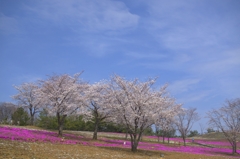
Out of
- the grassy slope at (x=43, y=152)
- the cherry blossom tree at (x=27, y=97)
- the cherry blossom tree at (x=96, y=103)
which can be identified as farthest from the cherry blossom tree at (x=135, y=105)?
the cherry blossom tree at (x=27, y=97)

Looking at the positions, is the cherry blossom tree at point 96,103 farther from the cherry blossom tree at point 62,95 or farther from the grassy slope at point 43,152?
the grassy slope at point 43,152

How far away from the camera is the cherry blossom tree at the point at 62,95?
30.8m

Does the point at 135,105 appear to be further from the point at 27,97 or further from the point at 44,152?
the point at 27,97

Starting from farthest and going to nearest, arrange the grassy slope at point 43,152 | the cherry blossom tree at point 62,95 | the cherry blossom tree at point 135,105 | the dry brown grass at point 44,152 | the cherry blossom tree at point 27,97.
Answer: the cherry blossom tree at point 27,97 → the cherry blossom tree at point 62,95 → the cherry blossom tree at point 135,105 → the grassy slope at point 43,152 → the dry brown grass at point 44,152

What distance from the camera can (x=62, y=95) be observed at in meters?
31.2

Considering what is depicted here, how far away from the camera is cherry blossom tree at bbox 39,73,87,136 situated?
3081 cm

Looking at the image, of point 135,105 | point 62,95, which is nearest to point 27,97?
point 62,95

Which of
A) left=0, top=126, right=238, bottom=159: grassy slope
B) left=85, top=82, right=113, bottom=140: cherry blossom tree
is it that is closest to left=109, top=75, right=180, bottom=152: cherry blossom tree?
left=0, top=126, right=238, bottom=159: grassy slope

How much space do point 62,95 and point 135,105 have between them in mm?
12993

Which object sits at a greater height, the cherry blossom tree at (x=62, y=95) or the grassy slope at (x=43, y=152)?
the cherry blossom tree at (x=62, y=95)

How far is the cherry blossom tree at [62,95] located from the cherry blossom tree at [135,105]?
31.0 feet

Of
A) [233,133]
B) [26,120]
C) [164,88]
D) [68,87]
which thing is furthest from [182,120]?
[26,120]

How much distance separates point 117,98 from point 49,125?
30346mm

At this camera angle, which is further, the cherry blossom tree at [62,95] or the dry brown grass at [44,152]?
the cherry blossom tree at [62,95]
